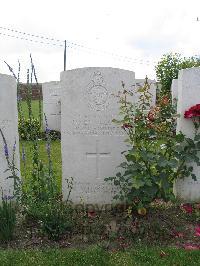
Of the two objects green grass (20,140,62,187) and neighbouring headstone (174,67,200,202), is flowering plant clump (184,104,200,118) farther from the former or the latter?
green grass (20,140,62,187)

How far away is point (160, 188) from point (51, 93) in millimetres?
8647

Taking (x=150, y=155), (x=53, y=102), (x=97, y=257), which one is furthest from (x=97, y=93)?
(x=53, y=102)

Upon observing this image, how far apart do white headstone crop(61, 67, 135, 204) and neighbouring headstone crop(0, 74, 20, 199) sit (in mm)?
601

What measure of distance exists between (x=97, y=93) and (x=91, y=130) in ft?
1.53

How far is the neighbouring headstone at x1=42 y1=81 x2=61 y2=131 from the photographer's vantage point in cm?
1274

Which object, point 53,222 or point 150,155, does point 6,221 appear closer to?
point 53,222

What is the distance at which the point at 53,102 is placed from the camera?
503 inches

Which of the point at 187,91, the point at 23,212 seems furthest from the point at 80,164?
the point at 187,91

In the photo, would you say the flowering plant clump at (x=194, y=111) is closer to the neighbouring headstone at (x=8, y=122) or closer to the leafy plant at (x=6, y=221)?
the neighbouring headstone at (x=8, y=122)

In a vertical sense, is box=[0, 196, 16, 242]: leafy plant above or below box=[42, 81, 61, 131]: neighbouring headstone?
below

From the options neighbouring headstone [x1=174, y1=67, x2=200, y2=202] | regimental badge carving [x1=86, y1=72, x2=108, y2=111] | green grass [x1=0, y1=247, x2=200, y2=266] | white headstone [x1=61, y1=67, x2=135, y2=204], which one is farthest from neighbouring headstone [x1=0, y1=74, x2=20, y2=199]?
neighbouring headstone [x1=174, y1=67, x2=200, y2=202]

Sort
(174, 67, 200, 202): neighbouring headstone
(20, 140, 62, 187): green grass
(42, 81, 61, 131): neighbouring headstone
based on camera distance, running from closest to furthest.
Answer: (174, 67, 200, 202): neighbouring headstone
(20, 140, 62, 187): green grass
(42, 81, 61, 131): neighbouring headstone

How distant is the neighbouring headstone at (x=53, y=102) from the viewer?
12.7m

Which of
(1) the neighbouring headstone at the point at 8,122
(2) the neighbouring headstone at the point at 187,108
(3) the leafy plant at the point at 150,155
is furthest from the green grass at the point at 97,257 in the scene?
(2) the neighbouring headstone at the point at 187,108
